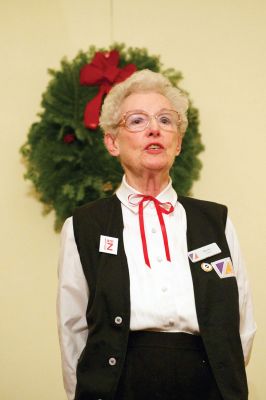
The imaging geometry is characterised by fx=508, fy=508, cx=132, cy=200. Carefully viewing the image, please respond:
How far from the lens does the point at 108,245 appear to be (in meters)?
1.58

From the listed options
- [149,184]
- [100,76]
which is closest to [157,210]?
[149,184]

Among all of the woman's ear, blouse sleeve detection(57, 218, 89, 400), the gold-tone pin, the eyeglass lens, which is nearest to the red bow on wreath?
the woman's ear

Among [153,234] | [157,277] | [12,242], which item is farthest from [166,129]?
[12,242]

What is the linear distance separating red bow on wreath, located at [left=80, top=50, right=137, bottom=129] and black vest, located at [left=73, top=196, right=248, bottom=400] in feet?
3.06

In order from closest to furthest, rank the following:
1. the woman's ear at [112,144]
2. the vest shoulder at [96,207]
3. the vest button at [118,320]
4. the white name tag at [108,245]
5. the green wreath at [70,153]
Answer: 1. the vest button at [118,320]
2. the white name tag at [108,245]
3. the vest shoulder at [96,207]
4. the woman's ear at [112,144]
5. the green wreath at [70,153]

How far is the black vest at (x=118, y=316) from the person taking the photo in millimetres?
1475

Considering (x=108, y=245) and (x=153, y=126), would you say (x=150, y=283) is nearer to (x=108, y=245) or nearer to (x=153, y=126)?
(x=108, y=245)

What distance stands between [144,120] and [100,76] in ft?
2.87

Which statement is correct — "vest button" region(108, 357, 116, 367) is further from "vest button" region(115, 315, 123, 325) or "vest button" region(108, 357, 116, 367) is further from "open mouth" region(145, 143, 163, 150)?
"open mouth" region(145, 143, 163, 150)

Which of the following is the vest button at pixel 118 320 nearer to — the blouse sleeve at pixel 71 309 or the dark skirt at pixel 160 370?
the dark skirt at pixel 160 370

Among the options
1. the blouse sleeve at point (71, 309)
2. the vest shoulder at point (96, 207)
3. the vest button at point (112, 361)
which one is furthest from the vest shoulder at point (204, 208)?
the vest button at point (112, 361)

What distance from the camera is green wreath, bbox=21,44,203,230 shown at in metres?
2.46

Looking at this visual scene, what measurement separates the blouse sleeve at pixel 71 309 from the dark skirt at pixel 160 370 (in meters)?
0.20

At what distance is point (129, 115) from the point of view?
1.71m
